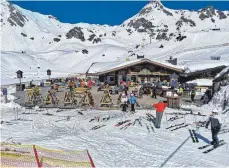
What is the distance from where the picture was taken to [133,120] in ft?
59.2

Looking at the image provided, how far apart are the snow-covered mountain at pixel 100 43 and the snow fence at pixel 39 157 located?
134 feet

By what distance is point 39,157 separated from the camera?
34.7 feet

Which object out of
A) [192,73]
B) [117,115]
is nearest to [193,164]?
[117,115]

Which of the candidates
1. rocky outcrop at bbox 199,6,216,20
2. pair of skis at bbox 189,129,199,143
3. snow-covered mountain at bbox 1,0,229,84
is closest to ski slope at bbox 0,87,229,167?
pair of skis at bbox 189,129,199,143

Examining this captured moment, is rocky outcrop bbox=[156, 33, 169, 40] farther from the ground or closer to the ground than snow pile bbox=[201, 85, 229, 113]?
farther from the ground

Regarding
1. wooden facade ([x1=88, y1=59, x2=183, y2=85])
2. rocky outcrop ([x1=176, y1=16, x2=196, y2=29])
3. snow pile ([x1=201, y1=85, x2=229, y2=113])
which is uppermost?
rocky outcrop ([x1=176, y1=16, x2=196, y2=29])

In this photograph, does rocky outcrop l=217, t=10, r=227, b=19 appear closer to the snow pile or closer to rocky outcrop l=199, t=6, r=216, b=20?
rocky outcrop l=199, t=6, r=216, b=20

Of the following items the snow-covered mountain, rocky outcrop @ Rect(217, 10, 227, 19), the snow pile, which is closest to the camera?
the snow pile

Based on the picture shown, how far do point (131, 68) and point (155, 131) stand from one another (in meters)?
25.4

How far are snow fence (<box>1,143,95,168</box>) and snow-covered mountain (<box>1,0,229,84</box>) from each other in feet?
134

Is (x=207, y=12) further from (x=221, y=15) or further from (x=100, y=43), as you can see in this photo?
(x=100, y=43)

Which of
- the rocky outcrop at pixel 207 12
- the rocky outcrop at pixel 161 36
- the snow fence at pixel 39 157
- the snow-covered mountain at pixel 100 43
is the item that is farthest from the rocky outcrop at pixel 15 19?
the snow fence at pixel 39 157

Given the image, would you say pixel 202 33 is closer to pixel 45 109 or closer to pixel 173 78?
pixel 173 78

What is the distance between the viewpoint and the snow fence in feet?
32.4
